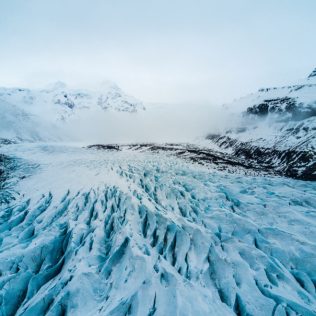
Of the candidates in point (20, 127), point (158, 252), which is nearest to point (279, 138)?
point (158, 252)

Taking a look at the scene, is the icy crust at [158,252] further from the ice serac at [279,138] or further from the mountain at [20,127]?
the mountain at [20,127]

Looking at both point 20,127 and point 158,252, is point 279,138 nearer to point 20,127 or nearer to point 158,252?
point 158,252

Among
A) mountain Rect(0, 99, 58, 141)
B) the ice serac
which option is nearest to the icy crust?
the ice serac

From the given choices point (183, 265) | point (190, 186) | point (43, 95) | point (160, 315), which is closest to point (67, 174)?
point (190, 186)

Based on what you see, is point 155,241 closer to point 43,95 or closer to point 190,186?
point 190,186

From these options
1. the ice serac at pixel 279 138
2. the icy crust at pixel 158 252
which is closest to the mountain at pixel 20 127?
the ice serac at pixel 279 138

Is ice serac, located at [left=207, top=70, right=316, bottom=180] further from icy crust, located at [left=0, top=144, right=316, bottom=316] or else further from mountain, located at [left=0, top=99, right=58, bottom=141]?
mountain, located at [left=0, top=99, right=58, bottom=141]
